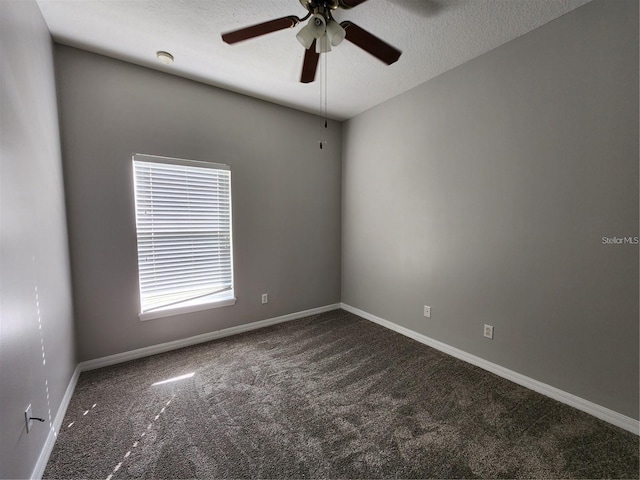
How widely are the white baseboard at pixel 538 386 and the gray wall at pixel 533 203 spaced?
0.16ft

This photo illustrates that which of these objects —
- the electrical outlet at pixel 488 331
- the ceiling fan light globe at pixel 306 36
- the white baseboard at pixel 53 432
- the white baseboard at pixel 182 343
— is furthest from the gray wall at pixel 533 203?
the white baseboard at pixel 53 432

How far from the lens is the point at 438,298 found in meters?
2.84

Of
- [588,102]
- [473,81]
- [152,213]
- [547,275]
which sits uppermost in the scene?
[473,81]

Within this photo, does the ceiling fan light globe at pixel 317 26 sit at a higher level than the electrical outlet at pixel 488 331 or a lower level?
higher

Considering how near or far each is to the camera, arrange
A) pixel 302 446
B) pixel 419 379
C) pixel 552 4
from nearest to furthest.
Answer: pixel 302 446, pixel 552 4, pixel 419 379

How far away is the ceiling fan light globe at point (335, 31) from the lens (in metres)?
1.55

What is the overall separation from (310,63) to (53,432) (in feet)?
9.36

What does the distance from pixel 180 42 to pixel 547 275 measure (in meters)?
3.45

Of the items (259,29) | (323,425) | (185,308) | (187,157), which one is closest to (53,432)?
(185,308)

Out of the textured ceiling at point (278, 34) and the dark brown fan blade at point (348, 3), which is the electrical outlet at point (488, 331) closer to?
the textured ceiling at point (278, 34)

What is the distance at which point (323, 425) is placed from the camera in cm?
179

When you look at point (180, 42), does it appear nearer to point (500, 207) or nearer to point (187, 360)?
point (187, 360)

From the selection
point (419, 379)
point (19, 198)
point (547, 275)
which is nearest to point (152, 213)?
point (19, 198)

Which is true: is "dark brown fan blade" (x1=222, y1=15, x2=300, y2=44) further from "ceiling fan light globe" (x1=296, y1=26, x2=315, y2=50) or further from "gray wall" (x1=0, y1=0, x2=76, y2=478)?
"gray wall" (x1=0, y1=0, x2=76, y2=478)
